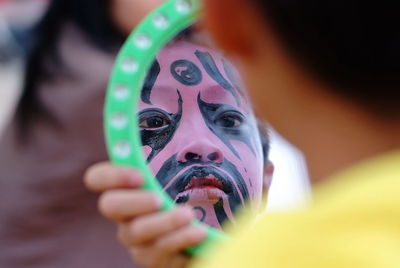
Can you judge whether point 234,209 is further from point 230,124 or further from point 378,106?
point 378,106

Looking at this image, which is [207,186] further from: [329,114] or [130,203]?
[329,114]

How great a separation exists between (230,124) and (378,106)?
0.44 metres

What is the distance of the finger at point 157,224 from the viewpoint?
0.86 metres

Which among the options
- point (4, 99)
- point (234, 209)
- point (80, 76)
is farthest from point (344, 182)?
point (4, 99)

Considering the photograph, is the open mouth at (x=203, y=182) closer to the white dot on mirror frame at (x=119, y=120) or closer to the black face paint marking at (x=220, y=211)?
the black face paint marking at (x=220, y=211)

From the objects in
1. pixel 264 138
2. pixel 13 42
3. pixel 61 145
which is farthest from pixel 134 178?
pixel 13 42

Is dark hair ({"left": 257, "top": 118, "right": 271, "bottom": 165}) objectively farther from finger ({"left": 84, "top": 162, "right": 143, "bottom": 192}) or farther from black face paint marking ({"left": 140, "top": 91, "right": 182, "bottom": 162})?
finger ({"left": 84, "top": 162, "right": 143, "bottom": 192})

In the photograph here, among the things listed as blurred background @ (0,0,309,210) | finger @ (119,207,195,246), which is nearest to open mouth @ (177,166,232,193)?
finger @ (119,207,195,246)

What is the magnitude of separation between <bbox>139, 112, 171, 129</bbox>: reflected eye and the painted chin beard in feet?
0.13

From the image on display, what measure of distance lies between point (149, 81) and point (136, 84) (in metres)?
0.07

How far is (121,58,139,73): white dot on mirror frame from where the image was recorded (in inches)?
35.4

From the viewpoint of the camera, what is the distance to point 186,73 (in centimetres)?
103

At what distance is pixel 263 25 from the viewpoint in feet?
2.13

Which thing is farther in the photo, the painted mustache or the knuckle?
the painted mustache
